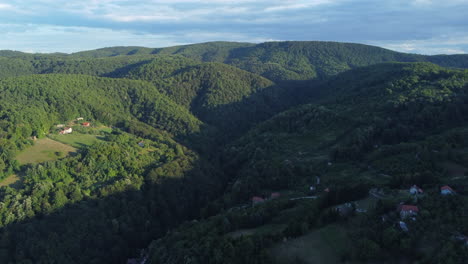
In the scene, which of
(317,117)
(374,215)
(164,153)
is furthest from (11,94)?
(374,215)

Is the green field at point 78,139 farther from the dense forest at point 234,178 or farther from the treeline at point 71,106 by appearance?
the treeline at point 71,106

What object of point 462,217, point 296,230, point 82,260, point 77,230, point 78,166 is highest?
point 462,217

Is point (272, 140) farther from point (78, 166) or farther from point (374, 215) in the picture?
point (374, 215)

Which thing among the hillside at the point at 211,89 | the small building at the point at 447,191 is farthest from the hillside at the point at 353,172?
the hillside at the point at 211,89

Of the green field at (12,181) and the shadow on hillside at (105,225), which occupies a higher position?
the green field at (12,181)

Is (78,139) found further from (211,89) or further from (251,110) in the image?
(211,89)

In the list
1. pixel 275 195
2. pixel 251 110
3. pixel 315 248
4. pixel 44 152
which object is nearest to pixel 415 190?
pixel 315 248
